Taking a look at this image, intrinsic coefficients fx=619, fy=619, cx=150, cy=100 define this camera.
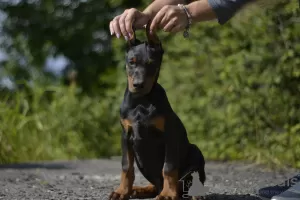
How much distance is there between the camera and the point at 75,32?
11.2 meters

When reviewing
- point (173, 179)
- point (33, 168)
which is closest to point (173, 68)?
point (33, 168)

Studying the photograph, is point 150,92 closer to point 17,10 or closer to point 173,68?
point 173,68

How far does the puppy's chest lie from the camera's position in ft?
11.5

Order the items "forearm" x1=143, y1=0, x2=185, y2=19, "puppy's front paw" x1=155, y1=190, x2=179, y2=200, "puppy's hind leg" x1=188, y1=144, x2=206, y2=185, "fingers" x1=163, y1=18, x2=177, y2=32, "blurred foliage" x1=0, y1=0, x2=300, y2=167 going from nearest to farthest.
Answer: "fingers" x1=163, y1=18, x2=177, y2=32
"puppy's front paw" x1=155, y1=190, x2=179, y2=200
"forearm" x1=143, y1=0, x2=185, y2=19
"puppy's hind leg" x1=188, y1=144, x2=206, y2=185
"blurred foliage" x1=0, y1=0, x2=300, y2=167

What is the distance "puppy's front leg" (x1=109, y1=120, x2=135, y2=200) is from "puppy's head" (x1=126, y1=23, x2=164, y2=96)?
9.8 inches

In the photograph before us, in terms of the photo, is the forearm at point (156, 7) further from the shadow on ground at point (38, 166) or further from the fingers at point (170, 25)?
the shadow on ground at point (38, 166)

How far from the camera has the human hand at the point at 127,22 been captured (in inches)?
132

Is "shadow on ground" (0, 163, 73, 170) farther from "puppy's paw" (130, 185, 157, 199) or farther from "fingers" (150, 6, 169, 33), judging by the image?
"fingers" (150, 6, 169, 33)

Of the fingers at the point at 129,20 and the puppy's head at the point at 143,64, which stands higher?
the fingers at the point at 129,20

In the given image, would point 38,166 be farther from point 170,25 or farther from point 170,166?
point 170,25

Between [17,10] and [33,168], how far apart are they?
19.2ft

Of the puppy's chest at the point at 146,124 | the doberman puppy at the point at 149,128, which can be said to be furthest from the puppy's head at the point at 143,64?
the puppy's chest at the point at 146,124

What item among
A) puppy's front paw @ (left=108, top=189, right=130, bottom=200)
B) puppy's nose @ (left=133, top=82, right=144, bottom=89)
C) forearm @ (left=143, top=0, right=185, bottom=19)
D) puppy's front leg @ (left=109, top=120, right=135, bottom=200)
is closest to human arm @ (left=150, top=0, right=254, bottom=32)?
forearm @ (left=143, top=0, right=185, bottom=19)

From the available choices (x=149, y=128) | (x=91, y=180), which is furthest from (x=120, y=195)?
(x=91, y=180)
